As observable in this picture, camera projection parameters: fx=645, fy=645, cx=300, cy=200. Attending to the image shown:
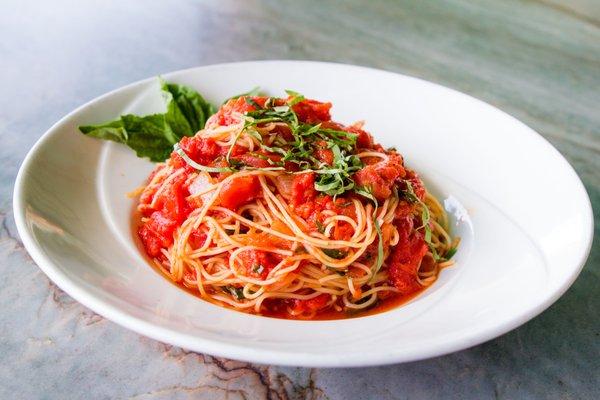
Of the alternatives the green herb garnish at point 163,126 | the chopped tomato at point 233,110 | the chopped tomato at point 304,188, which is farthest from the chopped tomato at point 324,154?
the green herb garnish at point 163,126

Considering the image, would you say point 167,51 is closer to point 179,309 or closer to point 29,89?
point 29,89

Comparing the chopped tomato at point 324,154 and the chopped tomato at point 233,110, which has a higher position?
the chopped tomato at point 233,110

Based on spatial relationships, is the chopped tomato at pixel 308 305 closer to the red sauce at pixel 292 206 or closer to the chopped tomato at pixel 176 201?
the red sauce at pixel 292 206

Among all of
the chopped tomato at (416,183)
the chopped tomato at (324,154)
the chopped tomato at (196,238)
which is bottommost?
the chopped tomato at (196,238)

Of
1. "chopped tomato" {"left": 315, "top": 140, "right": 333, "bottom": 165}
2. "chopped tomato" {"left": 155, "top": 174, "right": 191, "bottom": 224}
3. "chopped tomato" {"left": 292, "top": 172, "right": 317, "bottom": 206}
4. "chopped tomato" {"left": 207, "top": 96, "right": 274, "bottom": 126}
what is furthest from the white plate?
"chopped tomato" {"left": 315, "top": 140, "right": 333, "bottom": 165}

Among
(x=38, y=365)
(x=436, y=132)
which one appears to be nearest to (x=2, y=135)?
(x=38, y=365)

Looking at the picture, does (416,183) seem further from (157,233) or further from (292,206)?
(157,233)

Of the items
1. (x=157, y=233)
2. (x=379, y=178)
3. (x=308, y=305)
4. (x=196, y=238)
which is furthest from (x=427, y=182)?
(x=157, y=233)

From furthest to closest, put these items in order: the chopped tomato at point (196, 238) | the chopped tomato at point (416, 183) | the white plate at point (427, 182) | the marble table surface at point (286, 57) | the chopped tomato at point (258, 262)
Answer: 1. the chopped tomato at point (416, 183)
2. the chopped tomato at point (196, 238)
3. the chopped tomato at point (258, 262)
4. the marble table surface at point (286, 57)
5. the white plate at point (427, 182)
